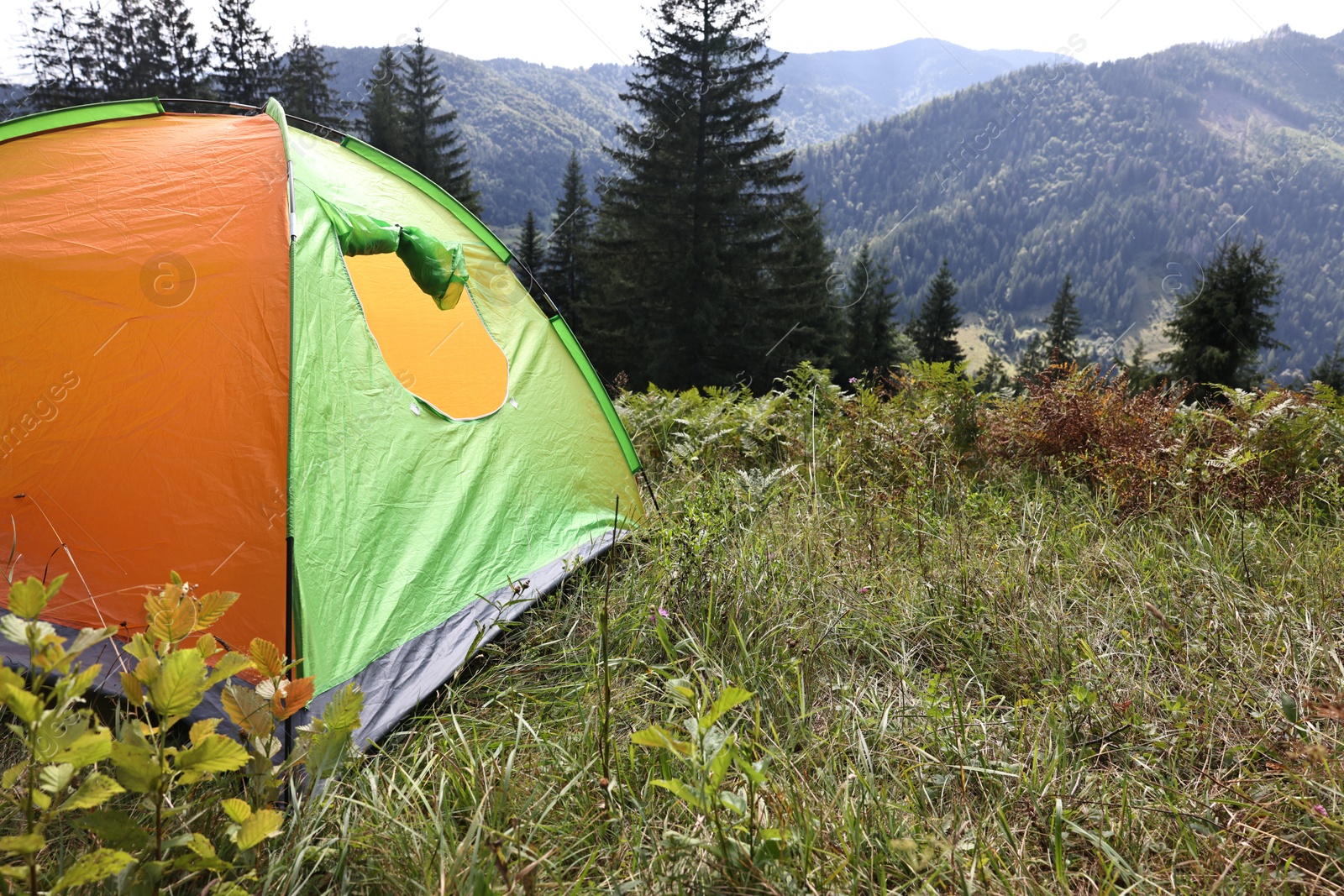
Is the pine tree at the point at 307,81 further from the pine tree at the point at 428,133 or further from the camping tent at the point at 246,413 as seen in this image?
the camping tent at the point at 246,413

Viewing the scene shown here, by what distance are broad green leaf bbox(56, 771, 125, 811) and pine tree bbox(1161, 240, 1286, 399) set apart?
25575mm

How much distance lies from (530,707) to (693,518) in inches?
36.1

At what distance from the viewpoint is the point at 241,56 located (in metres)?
27.9

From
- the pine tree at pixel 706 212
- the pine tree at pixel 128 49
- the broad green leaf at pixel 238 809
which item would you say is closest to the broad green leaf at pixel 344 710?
the broad green leaf at pixel 238 809

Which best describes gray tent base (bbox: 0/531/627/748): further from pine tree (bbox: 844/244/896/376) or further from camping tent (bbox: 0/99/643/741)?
pine tree (bbox: 844/244/896/376)

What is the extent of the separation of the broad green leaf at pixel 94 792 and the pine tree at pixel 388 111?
3204 centimetres

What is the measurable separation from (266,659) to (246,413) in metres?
1.14

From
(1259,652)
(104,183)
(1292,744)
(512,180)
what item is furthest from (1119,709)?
(512,180)

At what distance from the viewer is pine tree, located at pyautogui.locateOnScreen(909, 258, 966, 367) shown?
3331 centimetres

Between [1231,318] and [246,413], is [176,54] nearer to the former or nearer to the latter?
[246,413]

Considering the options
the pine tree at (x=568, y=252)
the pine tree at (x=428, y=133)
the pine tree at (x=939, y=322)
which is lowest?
the pine tree at (x=939, y=322)

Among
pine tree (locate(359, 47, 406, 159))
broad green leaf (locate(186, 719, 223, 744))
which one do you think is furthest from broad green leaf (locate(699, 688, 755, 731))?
pine tree (locate(359, 47, 406, 159))

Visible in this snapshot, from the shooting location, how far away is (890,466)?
12.8 ft

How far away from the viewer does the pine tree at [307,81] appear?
1094 inches
